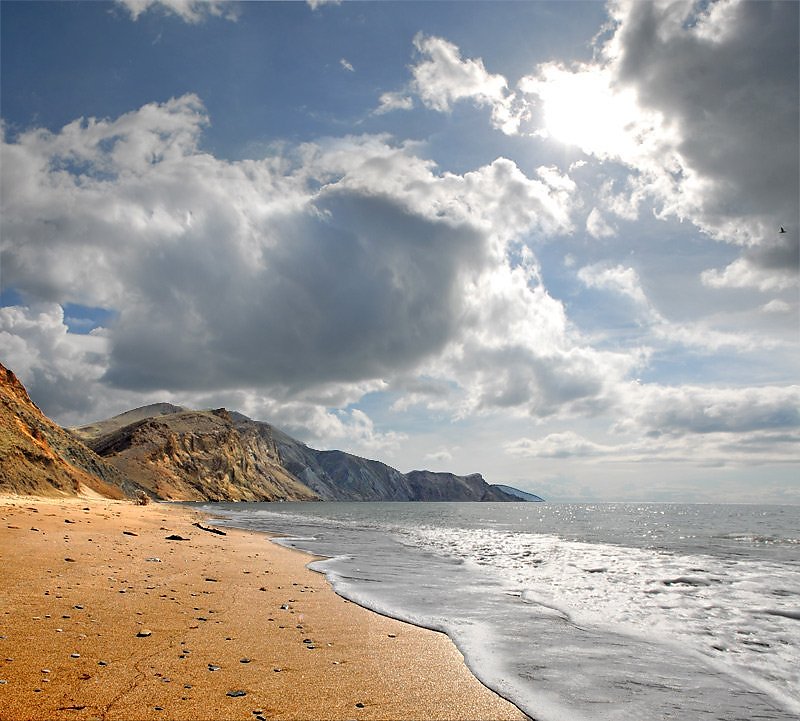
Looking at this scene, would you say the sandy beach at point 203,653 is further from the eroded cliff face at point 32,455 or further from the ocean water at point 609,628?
the eroded cliff face at point 32,455

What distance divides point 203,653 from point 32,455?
50258mm

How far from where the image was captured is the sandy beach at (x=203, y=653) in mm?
5414

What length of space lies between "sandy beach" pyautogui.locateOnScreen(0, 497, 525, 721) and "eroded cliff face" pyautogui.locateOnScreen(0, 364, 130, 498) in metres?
36.9

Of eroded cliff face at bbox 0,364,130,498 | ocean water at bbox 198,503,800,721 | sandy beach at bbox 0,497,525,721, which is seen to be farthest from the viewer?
eroded cliff face at bbox 0,364,130,498

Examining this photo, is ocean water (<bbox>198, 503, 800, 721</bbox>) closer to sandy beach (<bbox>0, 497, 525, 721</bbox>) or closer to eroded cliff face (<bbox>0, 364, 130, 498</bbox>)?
sandy beach (<bbox>0, 497, 525, 721</bbox>)

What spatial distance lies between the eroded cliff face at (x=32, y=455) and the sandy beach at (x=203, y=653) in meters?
36.9

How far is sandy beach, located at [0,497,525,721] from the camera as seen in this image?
5414 millimetres

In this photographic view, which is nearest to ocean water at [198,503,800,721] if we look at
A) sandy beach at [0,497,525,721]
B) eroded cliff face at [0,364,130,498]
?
sandy beach at [0,497,525,721]

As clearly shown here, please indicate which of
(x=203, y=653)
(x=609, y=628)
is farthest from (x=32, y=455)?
(x=609, y=628)

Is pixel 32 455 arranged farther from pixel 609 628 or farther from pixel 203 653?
pixel 609 628

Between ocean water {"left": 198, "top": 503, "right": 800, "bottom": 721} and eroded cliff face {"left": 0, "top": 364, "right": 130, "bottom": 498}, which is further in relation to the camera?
eroded cliff face {"left": 0, "top": 364, "right": 130, "bottom": 498}

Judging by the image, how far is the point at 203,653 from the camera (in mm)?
7109

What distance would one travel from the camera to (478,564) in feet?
70.4

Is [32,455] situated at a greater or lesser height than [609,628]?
A: greater
